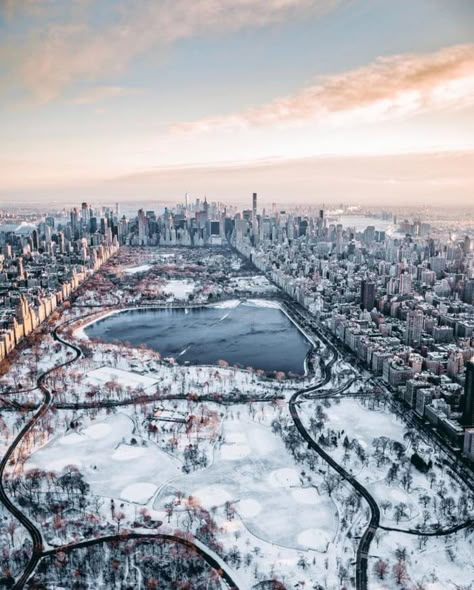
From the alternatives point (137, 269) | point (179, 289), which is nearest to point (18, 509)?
point (179, 289)

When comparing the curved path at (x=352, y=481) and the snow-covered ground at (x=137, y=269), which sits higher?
the snow-covered ground at (x=137, y=269)

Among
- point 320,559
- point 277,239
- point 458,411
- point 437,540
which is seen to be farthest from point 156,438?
point 277,239

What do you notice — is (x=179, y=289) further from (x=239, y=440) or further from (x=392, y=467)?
(x=392, y=467)

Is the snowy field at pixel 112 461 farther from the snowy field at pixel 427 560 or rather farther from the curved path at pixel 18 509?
the snowy field at pixel 427 560

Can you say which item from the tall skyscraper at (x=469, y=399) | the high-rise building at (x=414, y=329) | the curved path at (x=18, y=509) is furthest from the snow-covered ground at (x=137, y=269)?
the tall skyscraper at (x=469, y=399)

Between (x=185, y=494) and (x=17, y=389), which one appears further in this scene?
(x=17, y=389)

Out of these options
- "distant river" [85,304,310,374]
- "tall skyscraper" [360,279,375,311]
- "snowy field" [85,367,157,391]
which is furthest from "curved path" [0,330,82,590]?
"tall skyscraper" [360,279,375,311]

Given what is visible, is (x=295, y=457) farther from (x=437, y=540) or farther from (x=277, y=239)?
(x=277, y=239)

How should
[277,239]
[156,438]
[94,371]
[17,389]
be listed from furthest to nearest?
[277,239]
[94,371]
[17,389]
[156,438]

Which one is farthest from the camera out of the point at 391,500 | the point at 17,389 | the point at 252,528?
the point at 17,389
